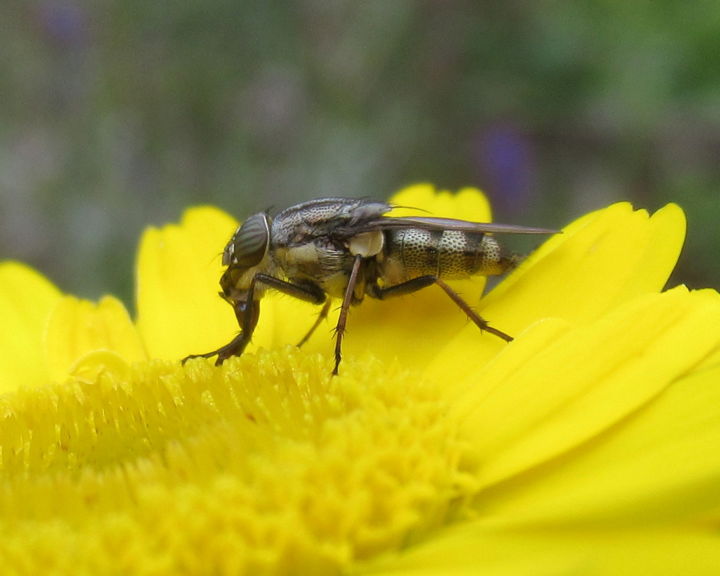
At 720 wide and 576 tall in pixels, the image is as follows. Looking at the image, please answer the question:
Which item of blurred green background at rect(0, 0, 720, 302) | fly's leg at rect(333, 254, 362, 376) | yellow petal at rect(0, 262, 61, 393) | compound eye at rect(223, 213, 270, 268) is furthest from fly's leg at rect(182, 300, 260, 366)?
blurred green background at rect(0, 0, 720, 302)

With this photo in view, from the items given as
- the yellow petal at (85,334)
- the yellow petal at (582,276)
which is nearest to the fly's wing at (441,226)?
the yellow petal at (582,276)

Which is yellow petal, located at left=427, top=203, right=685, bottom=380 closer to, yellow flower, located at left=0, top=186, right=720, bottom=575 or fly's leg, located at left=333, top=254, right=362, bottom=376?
yellow flower, located at left=0, top=186, right=720, bottom=575

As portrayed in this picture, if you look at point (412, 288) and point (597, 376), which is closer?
point (597, 376)

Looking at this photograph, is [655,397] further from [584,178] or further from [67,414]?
[584,178]

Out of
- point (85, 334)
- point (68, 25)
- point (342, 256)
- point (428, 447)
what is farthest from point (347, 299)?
point (68, 25)

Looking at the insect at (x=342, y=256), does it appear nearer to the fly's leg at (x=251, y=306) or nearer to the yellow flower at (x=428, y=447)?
the fly's leg at (x=251, y=306)

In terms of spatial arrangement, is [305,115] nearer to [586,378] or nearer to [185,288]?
[185,288]

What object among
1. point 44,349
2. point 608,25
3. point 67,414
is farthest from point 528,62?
point 67,414
